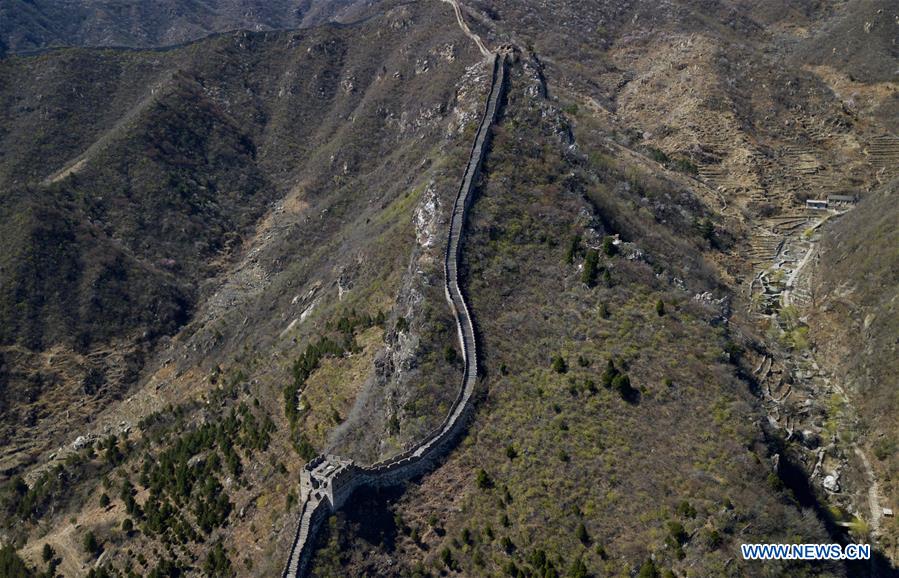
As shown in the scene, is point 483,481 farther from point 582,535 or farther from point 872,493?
point 872,493

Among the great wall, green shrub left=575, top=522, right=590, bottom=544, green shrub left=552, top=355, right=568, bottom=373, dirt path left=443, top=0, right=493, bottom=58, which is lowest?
green shrub left=575, top=522, right=590, bottom=544

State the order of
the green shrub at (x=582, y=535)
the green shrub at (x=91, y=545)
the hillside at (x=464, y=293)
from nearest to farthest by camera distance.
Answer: the green shrub at (x=582, y=535), the hillside at (x=464, y=293), the green shrub at (x=91, y=545)

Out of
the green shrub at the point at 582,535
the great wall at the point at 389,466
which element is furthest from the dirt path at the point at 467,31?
the green shrub at the point at 582,535

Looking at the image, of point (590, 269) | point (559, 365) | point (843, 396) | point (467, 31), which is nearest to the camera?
point (559, 365)

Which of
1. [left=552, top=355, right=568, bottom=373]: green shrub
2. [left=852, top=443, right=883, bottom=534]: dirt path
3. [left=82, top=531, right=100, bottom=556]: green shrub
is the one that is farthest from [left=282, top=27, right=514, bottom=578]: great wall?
[left=852, top=443, right=883, bottom=534]: dirt path

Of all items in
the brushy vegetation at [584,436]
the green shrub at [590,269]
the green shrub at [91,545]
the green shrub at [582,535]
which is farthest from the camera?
the green shrub at [590,269]

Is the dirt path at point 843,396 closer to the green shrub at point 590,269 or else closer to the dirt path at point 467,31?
the green shrub at point 590,269

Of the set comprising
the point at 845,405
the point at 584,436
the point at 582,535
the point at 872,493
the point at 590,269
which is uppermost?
the point at 590,269

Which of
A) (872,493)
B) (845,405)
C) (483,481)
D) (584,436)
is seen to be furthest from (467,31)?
(872,493)

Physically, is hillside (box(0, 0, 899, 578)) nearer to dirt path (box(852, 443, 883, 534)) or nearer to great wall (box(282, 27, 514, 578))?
dirt path (box(852, 443, 883, 534))
